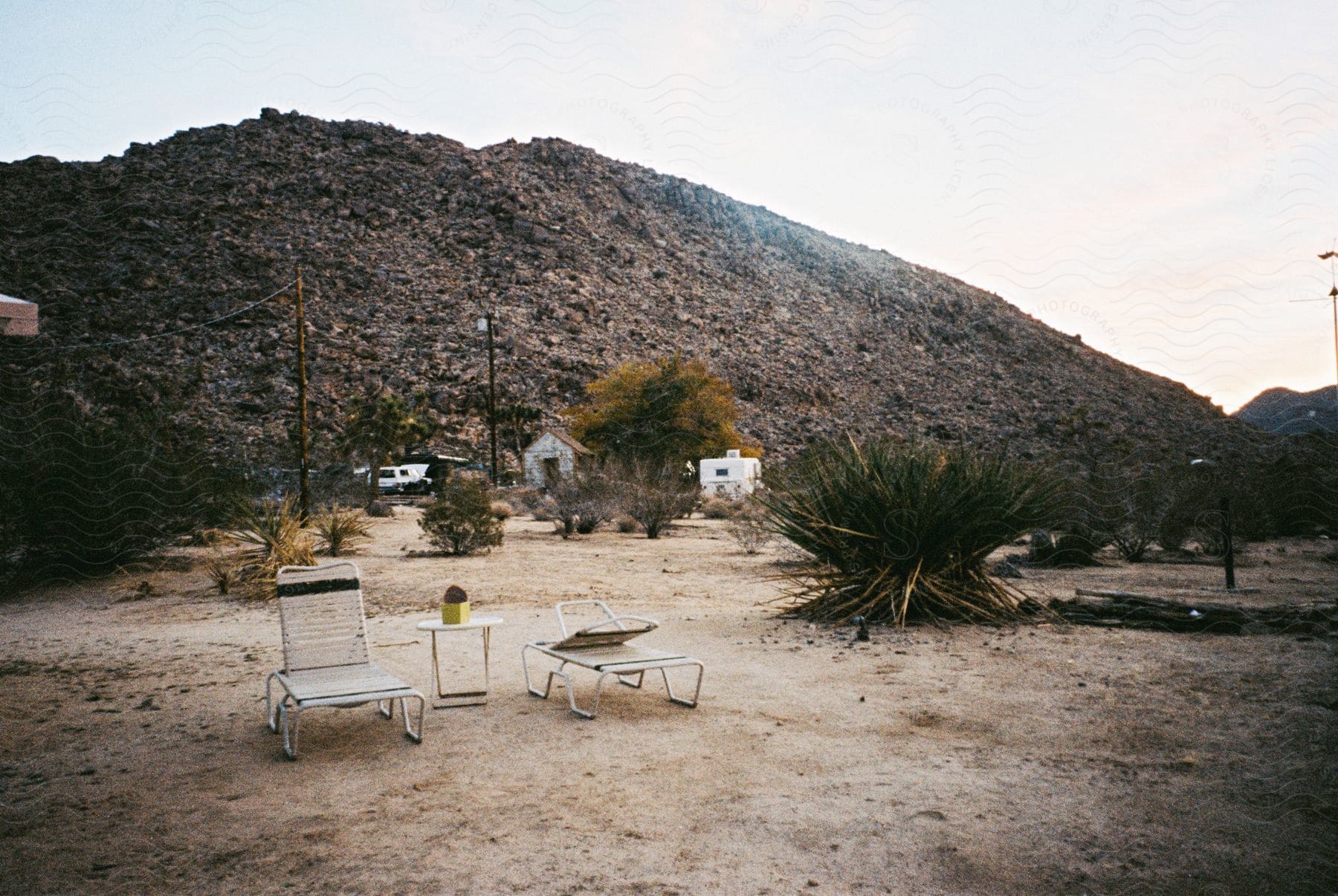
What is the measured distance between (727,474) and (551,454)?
9.94 metres

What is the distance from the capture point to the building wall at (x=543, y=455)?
40.7 m

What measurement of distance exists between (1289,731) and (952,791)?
222 centimetres

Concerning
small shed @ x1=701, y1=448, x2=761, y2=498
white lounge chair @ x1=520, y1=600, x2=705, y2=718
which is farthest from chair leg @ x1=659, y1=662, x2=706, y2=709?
small shed @ x1=701, y1=448, x2=761, y2=498

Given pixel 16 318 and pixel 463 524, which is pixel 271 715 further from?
pixel 463 524

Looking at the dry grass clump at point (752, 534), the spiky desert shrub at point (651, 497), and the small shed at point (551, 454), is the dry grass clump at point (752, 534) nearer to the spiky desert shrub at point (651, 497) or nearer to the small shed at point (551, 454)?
the spiky desert shrub at point (651, 497)

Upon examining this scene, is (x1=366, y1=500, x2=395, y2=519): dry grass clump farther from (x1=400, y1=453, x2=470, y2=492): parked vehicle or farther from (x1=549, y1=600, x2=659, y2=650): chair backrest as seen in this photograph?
(x1=549, y1=600, x2=659, y2=650): chair backrest

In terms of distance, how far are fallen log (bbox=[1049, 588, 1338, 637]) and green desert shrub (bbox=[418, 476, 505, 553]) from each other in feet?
36.6

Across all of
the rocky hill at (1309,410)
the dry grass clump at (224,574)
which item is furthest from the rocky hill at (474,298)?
the rocky hill at (1309,410)

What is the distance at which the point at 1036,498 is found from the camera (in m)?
10.2

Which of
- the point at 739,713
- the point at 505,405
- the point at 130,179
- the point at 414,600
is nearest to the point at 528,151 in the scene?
the point at 130,179

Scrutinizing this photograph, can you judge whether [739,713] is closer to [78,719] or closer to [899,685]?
[899,685]

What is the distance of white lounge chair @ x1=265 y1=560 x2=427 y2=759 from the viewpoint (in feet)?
20.4

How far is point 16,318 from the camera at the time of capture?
6.43 metres

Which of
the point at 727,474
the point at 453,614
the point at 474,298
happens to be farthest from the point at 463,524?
the point at 474,298
